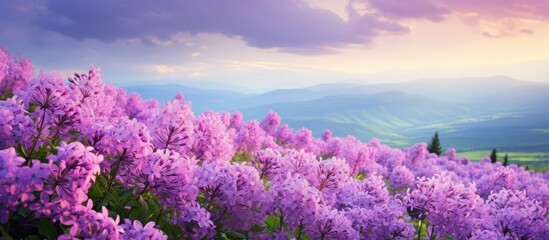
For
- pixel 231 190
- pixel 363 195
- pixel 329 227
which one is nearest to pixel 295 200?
pixel 329 227

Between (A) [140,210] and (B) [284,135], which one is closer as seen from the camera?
(A) [140,210]

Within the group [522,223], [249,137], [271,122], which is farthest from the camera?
[271,122]

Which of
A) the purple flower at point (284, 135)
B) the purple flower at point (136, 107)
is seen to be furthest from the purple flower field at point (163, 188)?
the purple flower at point (136, 107)

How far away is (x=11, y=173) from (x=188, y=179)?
2097 millimetres

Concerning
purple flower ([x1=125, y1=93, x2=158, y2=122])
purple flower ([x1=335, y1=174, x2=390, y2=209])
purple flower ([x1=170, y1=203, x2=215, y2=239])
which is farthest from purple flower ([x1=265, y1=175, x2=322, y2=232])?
purple flower ([x1=125, y1=93, x2=158, y2=122])

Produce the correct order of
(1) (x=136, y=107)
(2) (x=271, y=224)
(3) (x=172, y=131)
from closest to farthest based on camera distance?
(3) (x=172, y=131)
(2) (x=271, y=224)
(1) (x=136, y=107)

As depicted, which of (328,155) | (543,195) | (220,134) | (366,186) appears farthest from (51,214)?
(328,155)

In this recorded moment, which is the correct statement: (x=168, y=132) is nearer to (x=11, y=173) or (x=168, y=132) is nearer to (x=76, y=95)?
(x=76, y=95)

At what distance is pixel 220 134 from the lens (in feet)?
28.8

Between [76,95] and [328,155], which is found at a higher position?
[76,95]

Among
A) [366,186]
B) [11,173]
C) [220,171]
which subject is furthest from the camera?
[366,186]

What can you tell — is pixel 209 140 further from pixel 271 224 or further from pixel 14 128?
pixel 14 128

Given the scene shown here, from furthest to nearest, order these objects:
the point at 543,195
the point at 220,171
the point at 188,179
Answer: the point at 543,195, the point at 220,171, the point at 188,179

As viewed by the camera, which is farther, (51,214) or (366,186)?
(366,186)
